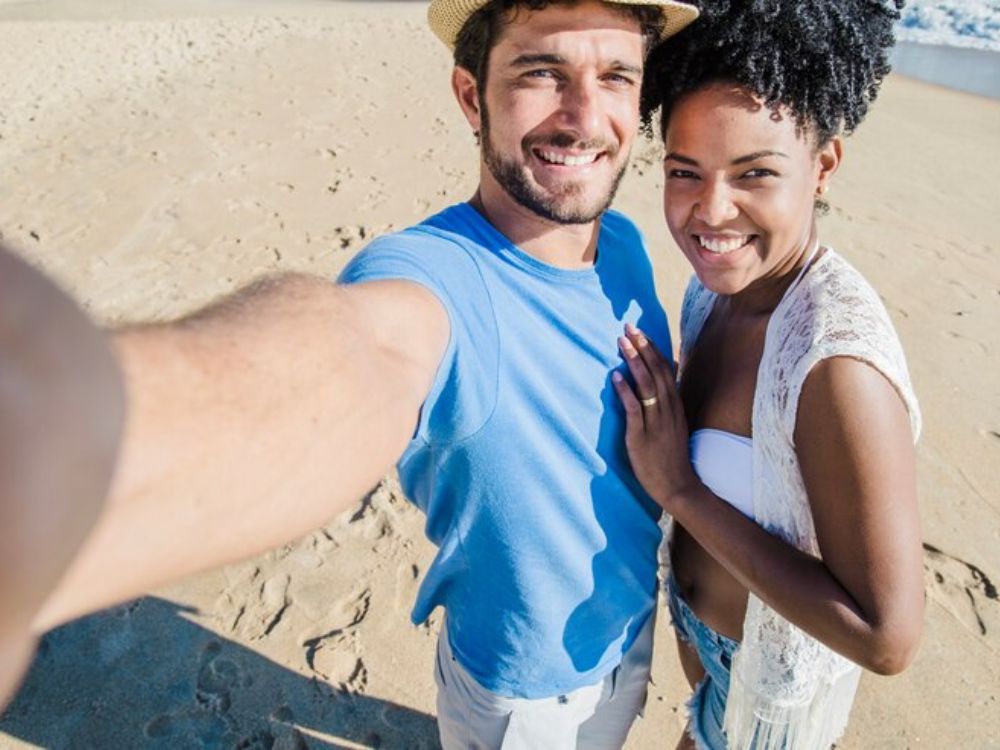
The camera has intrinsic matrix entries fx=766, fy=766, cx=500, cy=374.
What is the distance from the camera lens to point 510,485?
1.40 meters

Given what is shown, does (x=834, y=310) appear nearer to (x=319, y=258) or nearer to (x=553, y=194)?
(x=553, y=194)

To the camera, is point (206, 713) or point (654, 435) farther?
point (206, 713)

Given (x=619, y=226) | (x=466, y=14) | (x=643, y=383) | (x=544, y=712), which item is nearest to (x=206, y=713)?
(x=544, y=712)

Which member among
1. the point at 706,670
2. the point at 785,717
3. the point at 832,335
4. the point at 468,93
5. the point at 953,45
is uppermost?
the point at 468,93

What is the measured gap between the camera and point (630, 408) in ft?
5.05

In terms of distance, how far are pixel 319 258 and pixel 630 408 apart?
175 inches

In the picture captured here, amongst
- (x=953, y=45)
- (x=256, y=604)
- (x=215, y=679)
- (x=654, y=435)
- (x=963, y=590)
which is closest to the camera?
(x=654, y=435)

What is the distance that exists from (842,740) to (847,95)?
219cm

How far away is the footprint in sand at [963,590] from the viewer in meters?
3.06

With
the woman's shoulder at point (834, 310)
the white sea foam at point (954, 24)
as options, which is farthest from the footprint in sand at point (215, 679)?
the white sea foam at point (954, 24)

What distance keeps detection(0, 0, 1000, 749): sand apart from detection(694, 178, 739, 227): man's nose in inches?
34.5

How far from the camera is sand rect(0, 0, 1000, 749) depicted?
273 centimetres

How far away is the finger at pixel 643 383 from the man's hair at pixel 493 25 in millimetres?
674

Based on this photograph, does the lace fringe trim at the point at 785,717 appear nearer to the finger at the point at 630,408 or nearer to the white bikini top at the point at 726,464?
the white bikini top at the point at 726,464
